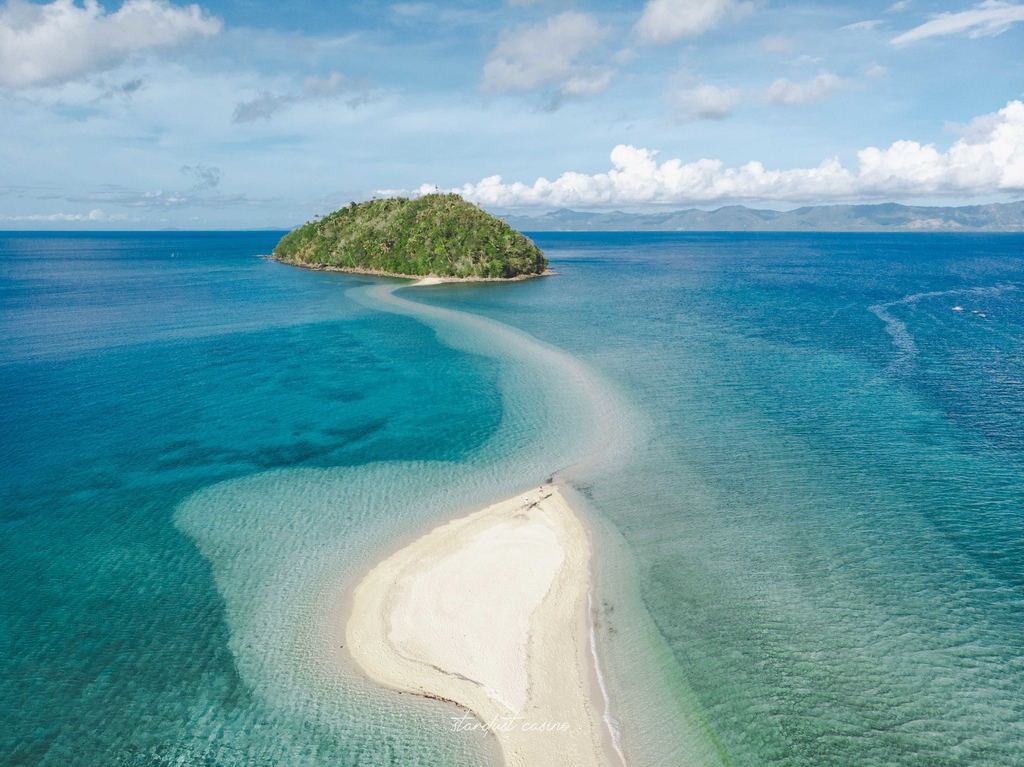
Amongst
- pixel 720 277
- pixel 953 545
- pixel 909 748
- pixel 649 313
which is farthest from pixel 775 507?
pixel 720 277

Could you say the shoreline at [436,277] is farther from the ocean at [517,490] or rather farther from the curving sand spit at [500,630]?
the curving sand spit at [500,630]

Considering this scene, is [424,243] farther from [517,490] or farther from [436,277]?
[517,490]

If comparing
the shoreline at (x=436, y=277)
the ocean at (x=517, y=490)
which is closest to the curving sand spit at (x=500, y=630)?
the ocean at (x=517, y=490)

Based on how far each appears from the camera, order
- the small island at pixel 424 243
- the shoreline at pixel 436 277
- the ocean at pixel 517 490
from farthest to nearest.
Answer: the small island at pixel 424 243 < the shoreline at pixel 436 277 < the ocean at pixel 517 490

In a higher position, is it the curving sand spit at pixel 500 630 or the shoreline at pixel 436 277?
the shoreline at pixel 436 277

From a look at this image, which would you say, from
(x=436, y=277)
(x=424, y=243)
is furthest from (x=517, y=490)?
(x=424, y=243)

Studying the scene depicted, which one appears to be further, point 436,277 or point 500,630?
point 436,277

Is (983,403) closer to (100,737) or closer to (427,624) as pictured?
(427,624)
